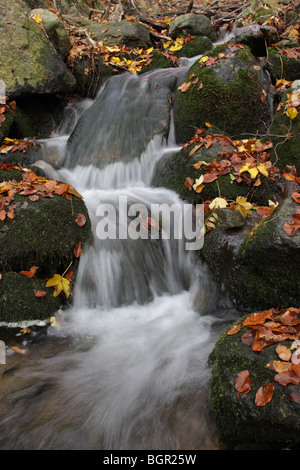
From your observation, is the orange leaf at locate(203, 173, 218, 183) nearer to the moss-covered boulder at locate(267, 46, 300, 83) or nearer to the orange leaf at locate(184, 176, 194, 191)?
the orange leaf at locate(184, 176, 194, 191)

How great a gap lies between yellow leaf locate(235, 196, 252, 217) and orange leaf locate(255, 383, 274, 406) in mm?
2422

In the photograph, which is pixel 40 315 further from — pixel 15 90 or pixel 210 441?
pixel 15 90

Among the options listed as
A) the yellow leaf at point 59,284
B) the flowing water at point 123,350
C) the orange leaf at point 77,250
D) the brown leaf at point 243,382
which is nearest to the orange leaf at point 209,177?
the flowing water at point 123,350

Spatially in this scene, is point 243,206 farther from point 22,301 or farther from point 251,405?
point 22,301

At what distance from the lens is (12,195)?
3807 millimetres

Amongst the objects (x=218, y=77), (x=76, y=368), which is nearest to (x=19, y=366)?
(x=76, y=368)

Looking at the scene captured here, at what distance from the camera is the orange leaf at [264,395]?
1972 millimetres

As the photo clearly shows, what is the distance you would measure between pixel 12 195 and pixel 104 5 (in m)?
13.3

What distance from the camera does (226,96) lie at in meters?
5.69

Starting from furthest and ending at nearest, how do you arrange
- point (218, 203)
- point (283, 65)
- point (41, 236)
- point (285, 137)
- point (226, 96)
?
point (283, 65) < point (226, 96) < point (285, 137) < point (218, 203) < point (41, 236)

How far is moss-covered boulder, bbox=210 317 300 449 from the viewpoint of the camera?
193 centimetres

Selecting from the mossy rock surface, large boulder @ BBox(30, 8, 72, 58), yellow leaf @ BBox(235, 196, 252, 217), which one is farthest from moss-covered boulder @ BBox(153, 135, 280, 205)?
large boulder @ BBox(30, 8, 72, 58)

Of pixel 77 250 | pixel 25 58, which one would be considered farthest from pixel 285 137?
pixel 25 58

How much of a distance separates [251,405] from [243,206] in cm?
270
